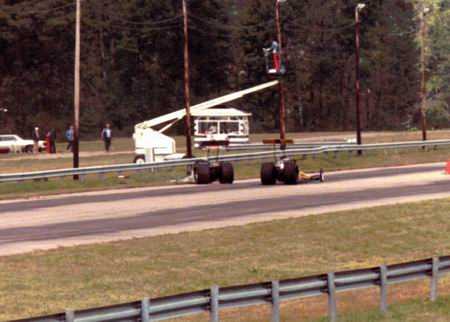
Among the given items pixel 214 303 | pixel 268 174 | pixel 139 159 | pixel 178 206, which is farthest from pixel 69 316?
pixel 139 159

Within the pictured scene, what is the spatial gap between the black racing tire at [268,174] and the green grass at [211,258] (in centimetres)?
1327

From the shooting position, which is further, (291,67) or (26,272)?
(291,67)

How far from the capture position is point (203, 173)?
160 feet

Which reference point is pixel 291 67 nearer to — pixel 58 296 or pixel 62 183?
pixel 62 183

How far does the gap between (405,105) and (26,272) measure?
126 metres

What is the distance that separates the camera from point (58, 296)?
20.2m

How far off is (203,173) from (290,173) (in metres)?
3.97

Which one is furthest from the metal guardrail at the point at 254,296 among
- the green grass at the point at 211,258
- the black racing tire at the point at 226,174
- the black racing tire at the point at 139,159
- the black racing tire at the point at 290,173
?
the black racing tire at the point at 139,159

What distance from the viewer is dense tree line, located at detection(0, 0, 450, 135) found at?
4486 inches

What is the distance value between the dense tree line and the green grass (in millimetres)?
68830

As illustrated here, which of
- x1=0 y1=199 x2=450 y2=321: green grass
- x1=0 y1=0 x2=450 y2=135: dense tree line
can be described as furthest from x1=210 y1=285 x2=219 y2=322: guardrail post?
x1=0 y1=0 x2=450 y2=135: dense tree line

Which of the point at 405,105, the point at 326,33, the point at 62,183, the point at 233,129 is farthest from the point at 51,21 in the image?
the point at 62,183

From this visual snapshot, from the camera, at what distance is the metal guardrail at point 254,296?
45.2 ft

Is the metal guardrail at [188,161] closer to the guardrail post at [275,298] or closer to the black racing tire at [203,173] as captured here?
the black racing tire at [203,173]
